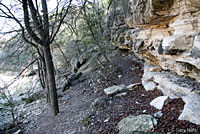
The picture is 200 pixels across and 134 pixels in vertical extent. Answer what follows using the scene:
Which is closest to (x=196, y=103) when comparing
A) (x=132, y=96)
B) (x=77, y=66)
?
(x=132, y=96)

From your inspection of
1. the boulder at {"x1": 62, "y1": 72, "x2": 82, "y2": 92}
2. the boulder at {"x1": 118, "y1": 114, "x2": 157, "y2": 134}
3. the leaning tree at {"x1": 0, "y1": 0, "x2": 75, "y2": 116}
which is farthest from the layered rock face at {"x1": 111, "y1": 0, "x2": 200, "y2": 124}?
the boulder at {"x1": 62, "y1": 72, "x2": 82, "y2": 92}

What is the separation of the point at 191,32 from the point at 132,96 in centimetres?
264

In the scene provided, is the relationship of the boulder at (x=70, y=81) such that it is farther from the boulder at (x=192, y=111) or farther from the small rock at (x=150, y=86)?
the boulder at (x=192, y=111)

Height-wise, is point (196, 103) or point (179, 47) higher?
point (179, 47)

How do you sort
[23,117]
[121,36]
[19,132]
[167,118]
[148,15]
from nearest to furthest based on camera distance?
1. [167,118]
2. [148,15]
3. [19,132]
4. [23,117]
5. [121,36]

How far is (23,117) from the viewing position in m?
6.98

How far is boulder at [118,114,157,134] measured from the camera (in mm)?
2743

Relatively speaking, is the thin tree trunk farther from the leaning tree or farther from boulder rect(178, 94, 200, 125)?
boulder rect(178, 94, 200, 125)

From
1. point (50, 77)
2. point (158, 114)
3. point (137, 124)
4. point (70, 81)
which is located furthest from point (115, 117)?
point (70, 81)

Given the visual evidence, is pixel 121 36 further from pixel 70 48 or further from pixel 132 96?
pixel 70 48

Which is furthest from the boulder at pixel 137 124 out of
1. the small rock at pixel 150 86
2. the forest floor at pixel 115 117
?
the small rock at pixel 150 86

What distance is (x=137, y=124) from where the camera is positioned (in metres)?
2.88

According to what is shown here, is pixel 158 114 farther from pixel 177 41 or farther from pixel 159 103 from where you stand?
pixel 177 41

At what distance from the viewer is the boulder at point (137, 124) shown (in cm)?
274
